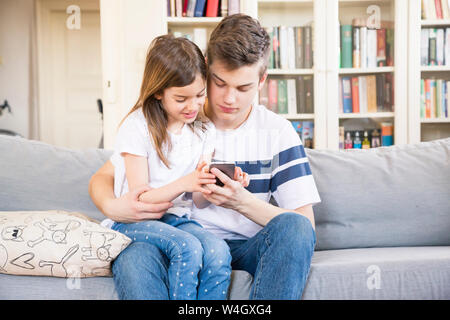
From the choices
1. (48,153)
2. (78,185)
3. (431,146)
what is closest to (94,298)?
(78,185)

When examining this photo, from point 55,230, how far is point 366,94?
2.32m

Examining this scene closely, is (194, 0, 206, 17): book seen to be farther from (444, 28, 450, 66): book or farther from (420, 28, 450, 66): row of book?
(444, 28, 450, 66): book

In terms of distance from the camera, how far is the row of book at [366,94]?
116 inches

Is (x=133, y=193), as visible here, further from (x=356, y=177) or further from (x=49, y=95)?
(x=49, y=95)

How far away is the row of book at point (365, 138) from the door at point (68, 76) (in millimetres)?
2624

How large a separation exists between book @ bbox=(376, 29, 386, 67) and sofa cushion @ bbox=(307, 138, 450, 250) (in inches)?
60.5

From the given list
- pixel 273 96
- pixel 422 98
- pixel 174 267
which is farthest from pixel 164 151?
pixel 422 98

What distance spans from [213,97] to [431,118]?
2.09 meters

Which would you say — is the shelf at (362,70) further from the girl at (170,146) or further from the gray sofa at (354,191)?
the girl at (170,146)

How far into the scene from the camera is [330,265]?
3.94ft

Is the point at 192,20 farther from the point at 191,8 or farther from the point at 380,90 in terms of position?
the point at 380,90

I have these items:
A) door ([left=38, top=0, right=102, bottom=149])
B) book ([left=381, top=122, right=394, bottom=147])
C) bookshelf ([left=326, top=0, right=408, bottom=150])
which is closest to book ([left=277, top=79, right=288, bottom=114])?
bookshelf ([left=326, top=0, right=408, bottom=150])

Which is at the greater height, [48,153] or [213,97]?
[213,97]

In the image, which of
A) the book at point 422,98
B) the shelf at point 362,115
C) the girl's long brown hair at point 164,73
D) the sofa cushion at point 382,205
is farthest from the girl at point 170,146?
the book at point 422,98
